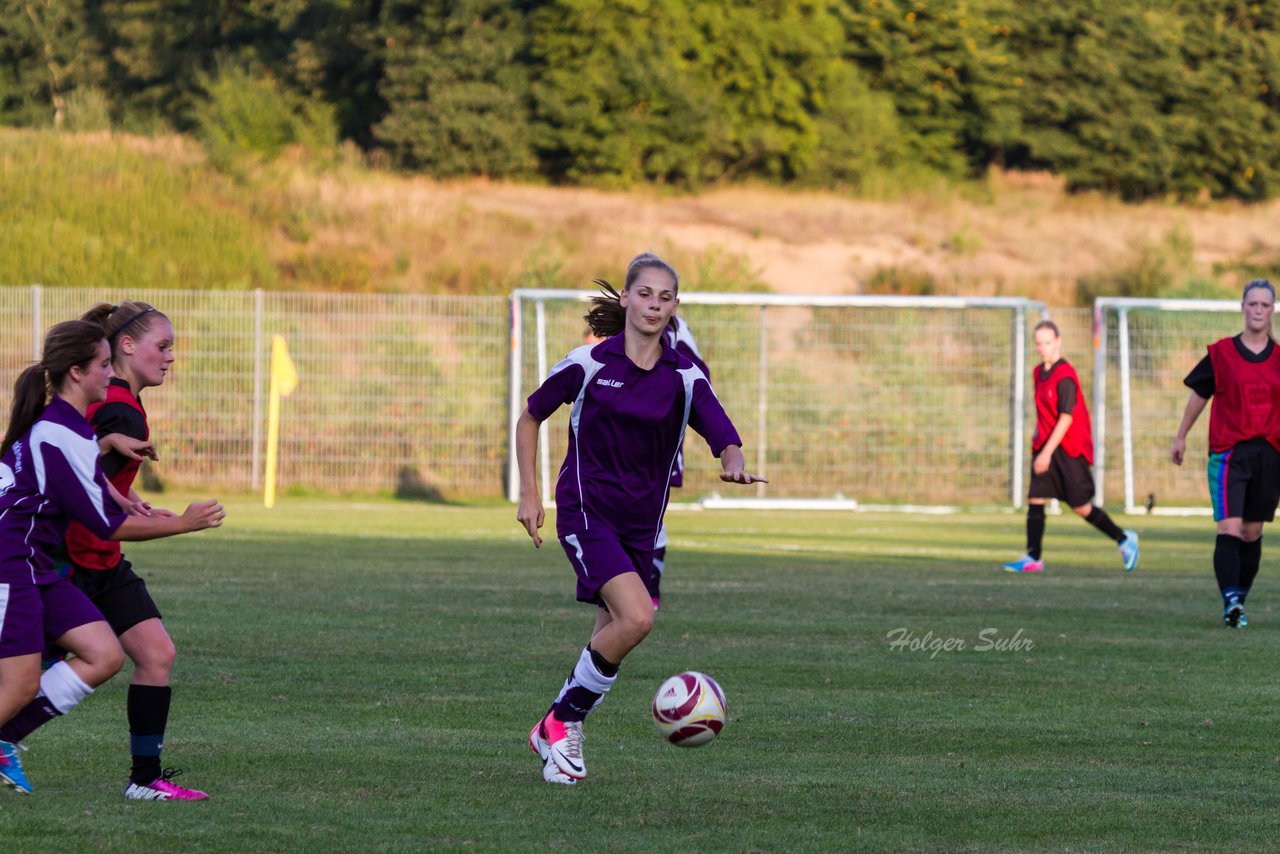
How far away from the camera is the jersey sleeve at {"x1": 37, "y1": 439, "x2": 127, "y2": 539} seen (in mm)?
5336

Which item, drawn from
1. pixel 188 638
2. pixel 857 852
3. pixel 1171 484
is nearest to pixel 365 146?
pixel 1171 484

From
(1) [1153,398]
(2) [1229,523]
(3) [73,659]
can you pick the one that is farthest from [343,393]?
(3) [73,659]

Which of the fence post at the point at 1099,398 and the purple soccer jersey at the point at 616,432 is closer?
the purple soccer jersey at the point at 616,432

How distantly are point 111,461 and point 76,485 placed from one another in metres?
0.57

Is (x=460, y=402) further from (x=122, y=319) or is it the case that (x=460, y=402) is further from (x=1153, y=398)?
(x=122, y=319)

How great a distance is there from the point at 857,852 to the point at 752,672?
3.73 m

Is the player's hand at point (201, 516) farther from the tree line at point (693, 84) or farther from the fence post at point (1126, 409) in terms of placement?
the tree line at point (693, 84)

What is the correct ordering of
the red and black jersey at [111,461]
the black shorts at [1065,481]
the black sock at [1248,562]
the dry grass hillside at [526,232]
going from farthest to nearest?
the dry grass hillside at [526,232]
the black shorts at [1065,481]
the black sock at [1248,562]
the red and black jersey at [111,461]

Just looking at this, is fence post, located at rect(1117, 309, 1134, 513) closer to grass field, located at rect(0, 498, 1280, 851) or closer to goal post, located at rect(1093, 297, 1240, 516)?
goal post, located at rect(1093, 297, 1240, 516)

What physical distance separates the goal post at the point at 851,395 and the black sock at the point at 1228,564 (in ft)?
43.0

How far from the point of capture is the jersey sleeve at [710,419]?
631 centimetres

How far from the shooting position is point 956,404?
24.9 metres

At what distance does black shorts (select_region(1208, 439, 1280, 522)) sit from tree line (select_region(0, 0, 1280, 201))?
34.4 m

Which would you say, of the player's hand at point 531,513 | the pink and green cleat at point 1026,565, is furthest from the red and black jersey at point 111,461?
the pink and green cleat at point 1026,565
